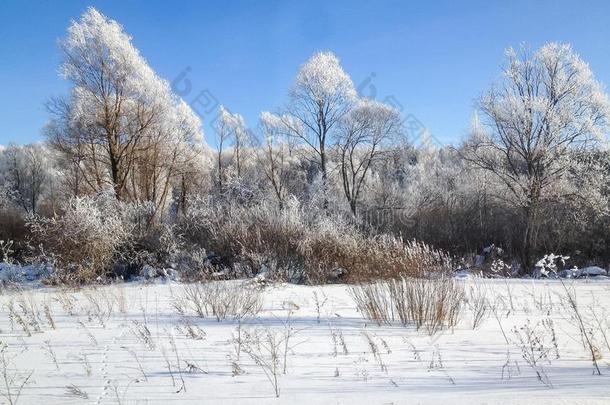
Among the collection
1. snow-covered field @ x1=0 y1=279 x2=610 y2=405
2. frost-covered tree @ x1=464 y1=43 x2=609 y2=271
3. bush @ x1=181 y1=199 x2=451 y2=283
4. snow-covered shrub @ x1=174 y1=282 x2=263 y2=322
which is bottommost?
snow-covered field @ x1=0 y1=279 x2=610 y2=405

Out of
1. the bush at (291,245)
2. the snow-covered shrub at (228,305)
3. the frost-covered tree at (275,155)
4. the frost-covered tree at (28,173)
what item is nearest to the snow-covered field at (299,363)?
the snow-covered shrub at (228,305)

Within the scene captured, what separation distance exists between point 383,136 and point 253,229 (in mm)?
17356

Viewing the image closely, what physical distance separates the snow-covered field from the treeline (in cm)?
207

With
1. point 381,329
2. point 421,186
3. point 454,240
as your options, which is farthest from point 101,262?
point 421,186

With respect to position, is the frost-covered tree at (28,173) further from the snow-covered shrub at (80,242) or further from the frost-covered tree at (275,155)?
the snow-covered shrub at (80,242)

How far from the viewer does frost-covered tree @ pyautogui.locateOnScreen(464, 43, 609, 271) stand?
2070 centimetres

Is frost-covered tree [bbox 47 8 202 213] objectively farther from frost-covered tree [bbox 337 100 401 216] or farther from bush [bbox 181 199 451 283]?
frost-covered tree [bbox 337 100 401 216]

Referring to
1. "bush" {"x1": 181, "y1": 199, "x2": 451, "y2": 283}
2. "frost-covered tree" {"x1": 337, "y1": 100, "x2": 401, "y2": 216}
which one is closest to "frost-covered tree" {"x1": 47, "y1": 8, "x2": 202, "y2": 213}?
"bush" {"x1": 181, "y1": 199, "x2": 451, "y2": 283}

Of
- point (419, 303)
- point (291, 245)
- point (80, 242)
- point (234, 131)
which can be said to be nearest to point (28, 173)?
point (234, 131)

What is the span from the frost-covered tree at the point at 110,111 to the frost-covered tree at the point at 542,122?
55.3 feet

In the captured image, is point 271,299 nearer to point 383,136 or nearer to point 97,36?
point 97,36

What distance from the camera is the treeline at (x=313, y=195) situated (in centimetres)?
1351

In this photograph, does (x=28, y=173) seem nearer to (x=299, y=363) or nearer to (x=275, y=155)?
(x=275, y=155)

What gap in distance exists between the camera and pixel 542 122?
21188 millimetres
